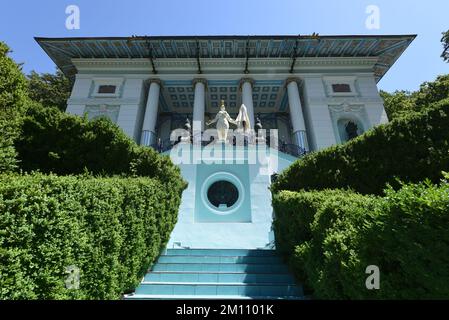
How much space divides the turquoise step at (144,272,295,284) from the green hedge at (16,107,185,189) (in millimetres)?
2328

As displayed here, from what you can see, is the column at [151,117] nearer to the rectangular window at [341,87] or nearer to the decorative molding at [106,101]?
the decorative molding at [106,101]

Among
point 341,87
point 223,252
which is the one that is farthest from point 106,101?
point 341,87

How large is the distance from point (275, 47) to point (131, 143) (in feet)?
53.8

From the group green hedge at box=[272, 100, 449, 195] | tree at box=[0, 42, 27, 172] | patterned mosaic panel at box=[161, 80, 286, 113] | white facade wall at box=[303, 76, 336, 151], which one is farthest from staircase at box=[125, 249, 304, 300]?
patterned mosaic panel at box=[161, 80, 286, 113]

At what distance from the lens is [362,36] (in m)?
19.3

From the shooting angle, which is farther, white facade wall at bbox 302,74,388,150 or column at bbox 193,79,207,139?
column at bbox 193,79,207,139

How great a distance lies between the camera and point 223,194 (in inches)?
450

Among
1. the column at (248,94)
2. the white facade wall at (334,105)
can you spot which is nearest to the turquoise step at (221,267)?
the white facade wall at (334,105)

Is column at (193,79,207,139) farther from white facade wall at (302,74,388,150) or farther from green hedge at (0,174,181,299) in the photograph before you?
green hedge at (0,174,181,299)

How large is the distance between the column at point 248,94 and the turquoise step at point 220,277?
1365 centimetres

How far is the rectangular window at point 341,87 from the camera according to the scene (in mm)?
20266

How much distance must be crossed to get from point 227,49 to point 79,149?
52.2 feet

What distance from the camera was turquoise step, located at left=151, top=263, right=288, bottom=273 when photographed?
250 inches
